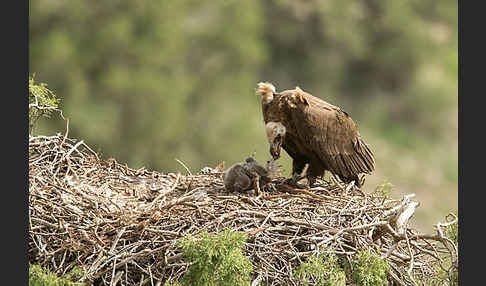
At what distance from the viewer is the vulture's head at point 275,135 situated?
4.27 m

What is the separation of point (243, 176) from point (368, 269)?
94cm

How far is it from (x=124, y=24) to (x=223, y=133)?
242 cm

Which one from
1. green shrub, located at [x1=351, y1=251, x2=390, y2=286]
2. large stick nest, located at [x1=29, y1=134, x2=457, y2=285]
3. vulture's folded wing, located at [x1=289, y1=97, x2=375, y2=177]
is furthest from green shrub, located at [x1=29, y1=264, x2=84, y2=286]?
vulture's folded wing, located at [x1=289, y1=97, x2=375, y2=177]

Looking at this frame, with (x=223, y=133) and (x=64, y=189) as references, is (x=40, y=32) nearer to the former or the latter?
(x=223, y=133)

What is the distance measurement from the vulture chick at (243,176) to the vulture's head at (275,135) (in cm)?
13

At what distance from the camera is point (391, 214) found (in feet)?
12.8

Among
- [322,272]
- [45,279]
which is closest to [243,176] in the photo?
[322,272]

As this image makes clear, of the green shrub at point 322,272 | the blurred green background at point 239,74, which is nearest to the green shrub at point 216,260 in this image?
the green shrub at point 322,272

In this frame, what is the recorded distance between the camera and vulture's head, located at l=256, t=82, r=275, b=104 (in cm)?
440

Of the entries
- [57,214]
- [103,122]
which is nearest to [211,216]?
[57,214]

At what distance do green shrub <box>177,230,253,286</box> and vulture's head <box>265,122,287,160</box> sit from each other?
1057mm

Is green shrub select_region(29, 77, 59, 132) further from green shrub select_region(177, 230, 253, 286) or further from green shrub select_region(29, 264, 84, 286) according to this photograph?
green shrub select_region(177, 230, 253, 286)

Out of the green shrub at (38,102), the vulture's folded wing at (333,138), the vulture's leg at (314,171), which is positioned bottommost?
the vulture's leg at (314,171)

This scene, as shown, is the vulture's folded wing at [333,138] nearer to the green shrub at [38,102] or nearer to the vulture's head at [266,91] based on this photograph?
the vulture's head at [266,91]
